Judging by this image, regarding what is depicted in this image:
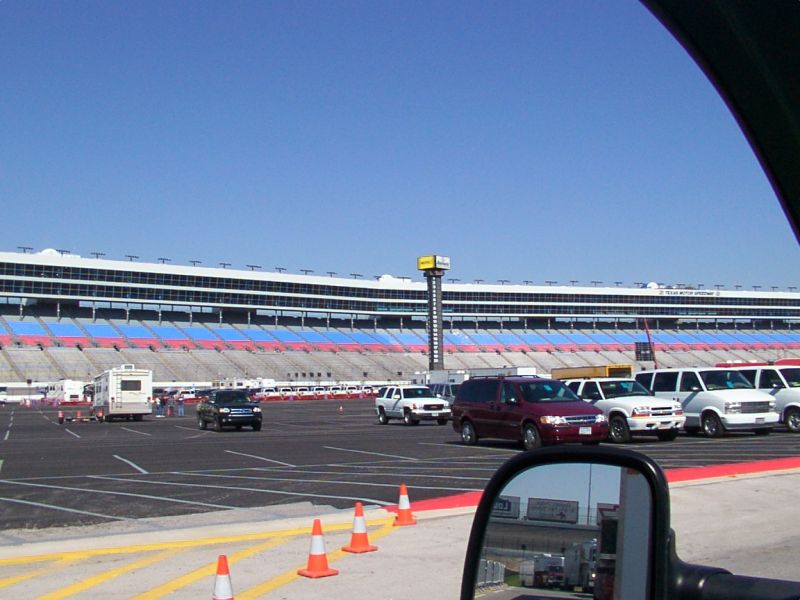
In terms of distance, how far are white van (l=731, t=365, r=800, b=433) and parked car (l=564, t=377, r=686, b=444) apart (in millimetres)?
3794

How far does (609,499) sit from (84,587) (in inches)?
286

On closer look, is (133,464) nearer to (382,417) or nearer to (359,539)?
(359,539)

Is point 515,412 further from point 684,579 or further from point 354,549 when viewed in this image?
point 684,579

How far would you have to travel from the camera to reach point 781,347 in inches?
4225

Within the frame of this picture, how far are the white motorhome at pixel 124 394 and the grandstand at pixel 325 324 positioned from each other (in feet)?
117

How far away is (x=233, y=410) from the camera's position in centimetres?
3728

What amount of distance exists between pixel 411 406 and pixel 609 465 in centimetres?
3745

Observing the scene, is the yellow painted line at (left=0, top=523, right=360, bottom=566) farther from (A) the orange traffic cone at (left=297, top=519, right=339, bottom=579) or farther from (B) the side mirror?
(B) the side mirror

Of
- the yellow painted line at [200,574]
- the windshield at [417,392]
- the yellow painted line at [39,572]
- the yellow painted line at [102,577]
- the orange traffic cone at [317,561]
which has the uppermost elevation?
the windshield at [417,392]

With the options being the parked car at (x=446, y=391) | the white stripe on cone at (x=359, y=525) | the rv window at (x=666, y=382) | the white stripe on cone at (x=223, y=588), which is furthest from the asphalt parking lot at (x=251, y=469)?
the parked car at (x=446, y=391)

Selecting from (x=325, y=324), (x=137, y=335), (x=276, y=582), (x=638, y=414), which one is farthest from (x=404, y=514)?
(x=325, y=324)

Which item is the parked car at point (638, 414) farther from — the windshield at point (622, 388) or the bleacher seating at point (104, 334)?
the bleacher seating at point (104, 334)

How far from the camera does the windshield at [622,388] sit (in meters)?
25.7

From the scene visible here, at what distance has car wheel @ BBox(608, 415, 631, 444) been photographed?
24.4 m
